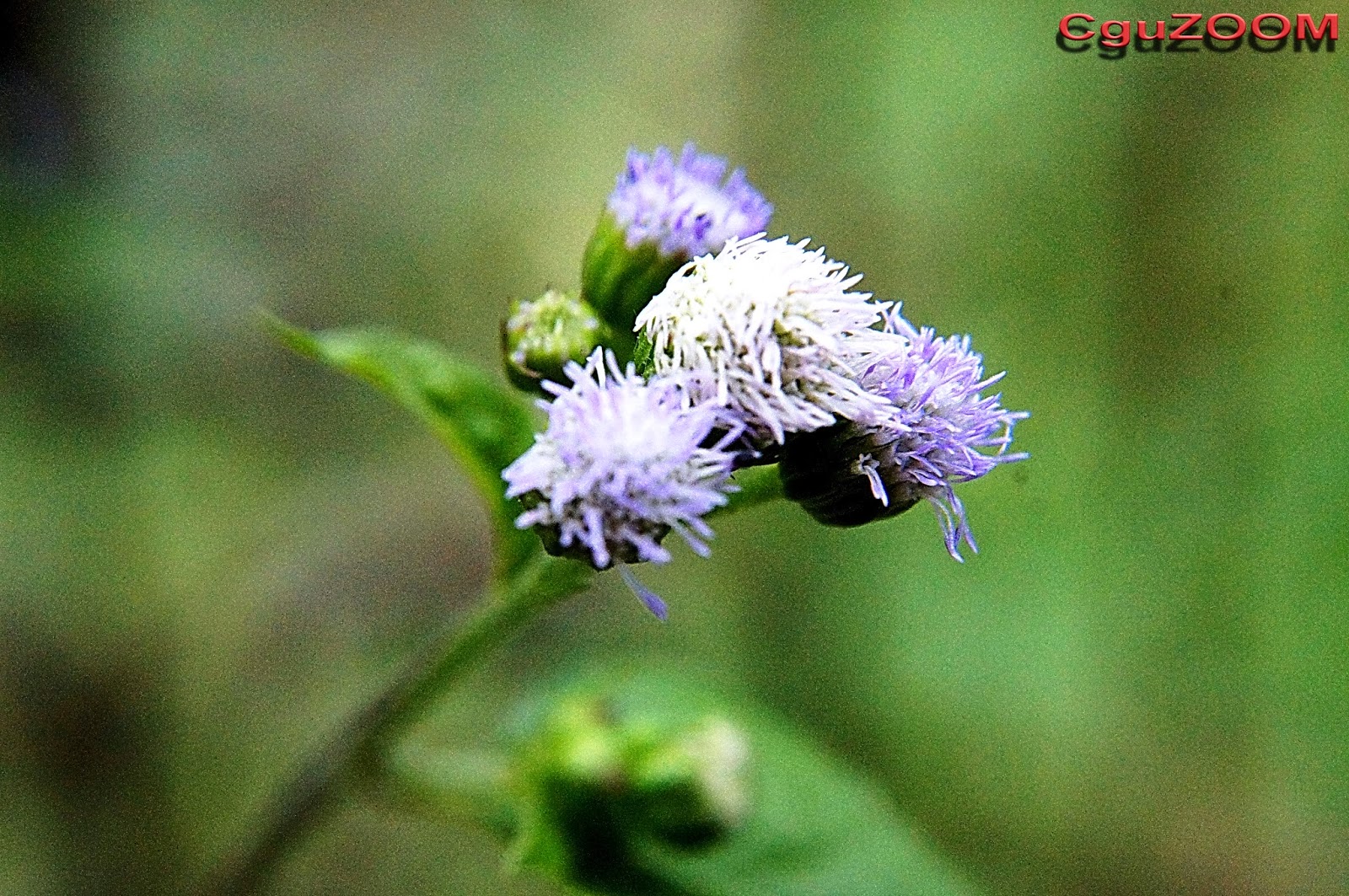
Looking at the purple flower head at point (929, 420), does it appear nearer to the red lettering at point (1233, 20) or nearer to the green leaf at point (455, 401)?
the green leaf at point (455, 401)

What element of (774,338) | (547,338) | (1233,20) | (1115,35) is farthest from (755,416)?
(1233,20)

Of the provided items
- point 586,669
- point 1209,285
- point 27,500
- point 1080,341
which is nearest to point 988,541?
point 1080,341

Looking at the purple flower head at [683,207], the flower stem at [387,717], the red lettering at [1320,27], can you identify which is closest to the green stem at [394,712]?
the flower stem at [387,717]

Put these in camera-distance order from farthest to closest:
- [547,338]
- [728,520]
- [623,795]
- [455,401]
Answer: [728,520] → [623,795] → [455,401] → [547,338]

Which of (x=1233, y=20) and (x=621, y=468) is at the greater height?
(x=1233, y=20)

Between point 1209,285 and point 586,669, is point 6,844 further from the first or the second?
point 1209,285

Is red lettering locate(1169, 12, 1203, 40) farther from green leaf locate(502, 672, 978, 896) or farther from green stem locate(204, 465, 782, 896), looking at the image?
green stem locate(204, 465, 782, 896)

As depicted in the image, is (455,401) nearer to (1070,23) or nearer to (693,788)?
(693,788)
